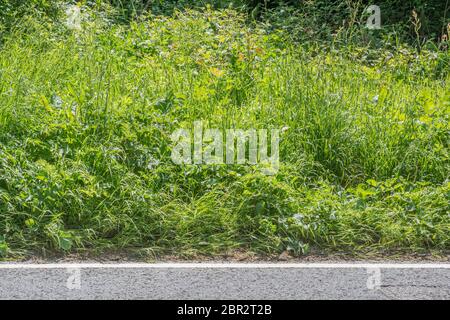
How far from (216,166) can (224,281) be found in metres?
1.43

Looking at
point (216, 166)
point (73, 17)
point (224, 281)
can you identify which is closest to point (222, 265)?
point (224, 281)

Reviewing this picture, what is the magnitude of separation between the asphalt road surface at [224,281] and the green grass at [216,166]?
12.7 inches

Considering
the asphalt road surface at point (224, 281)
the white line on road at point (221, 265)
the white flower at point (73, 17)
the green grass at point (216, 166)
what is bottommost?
the asphalt road surface at point (224, 281)

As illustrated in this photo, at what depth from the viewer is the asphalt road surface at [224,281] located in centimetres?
513

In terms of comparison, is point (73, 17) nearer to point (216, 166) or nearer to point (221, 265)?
point (216, 166)

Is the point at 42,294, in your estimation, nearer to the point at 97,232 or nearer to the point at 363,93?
the point at 97,232

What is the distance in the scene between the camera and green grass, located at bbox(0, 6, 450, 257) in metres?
6.12

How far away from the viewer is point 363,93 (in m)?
7.77

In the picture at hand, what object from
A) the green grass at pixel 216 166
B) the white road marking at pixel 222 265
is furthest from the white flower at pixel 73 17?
the white road marking at pixel 222 265

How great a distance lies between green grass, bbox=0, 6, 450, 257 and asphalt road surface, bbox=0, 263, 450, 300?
0.32 metres

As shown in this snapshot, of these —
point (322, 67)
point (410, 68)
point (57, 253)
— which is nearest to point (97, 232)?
point (57, 253)

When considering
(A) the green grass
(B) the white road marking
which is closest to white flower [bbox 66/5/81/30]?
(A) the green grass

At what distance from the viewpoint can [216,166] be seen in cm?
662

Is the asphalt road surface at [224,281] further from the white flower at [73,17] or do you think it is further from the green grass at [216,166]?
the white flower at [73,17]
